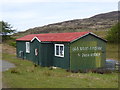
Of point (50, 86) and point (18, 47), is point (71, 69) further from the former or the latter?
point (18, 47)

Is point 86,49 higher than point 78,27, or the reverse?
point 78,27

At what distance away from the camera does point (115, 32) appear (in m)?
41.3

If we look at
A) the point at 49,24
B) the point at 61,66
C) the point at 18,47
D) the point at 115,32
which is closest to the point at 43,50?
the point at 61,66

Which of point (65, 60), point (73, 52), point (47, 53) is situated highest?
point (73, 52)

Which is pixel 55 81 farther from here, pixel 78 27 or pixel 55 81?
pixel 78 27

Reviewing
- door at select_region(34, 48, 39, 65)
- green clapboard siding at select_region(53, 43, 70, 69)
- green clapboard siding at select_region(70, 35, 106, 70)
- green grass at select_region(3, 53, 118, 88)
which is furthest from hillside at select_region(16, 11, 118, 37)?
green grass at select_region(3, 53, 118, 88)

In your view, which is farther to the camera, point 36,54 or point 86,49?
point 36,54

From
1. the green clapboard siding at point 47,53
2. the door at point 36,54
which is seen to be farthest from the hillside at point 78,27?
the green clapboard siding at point 47,53

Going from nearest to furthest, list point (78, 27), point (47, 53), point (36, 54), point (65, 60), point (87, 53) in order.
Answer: point (65, 60), point (87, 53), point (47, 53), point (36, 54), point (78, 27)

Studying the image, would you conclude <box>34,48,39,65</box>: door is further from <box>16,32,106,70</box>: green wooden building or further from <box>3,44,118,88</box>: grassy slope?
<box>3,44,118,88</box>: grassy slope

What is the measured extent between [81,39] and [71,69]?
288cm

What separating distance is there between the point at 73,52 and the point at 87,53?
1470 mm

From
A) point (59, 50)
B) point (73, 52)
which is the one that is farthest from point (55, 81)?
point (59, 50)

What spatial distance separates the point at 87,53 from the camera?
1898 cm
